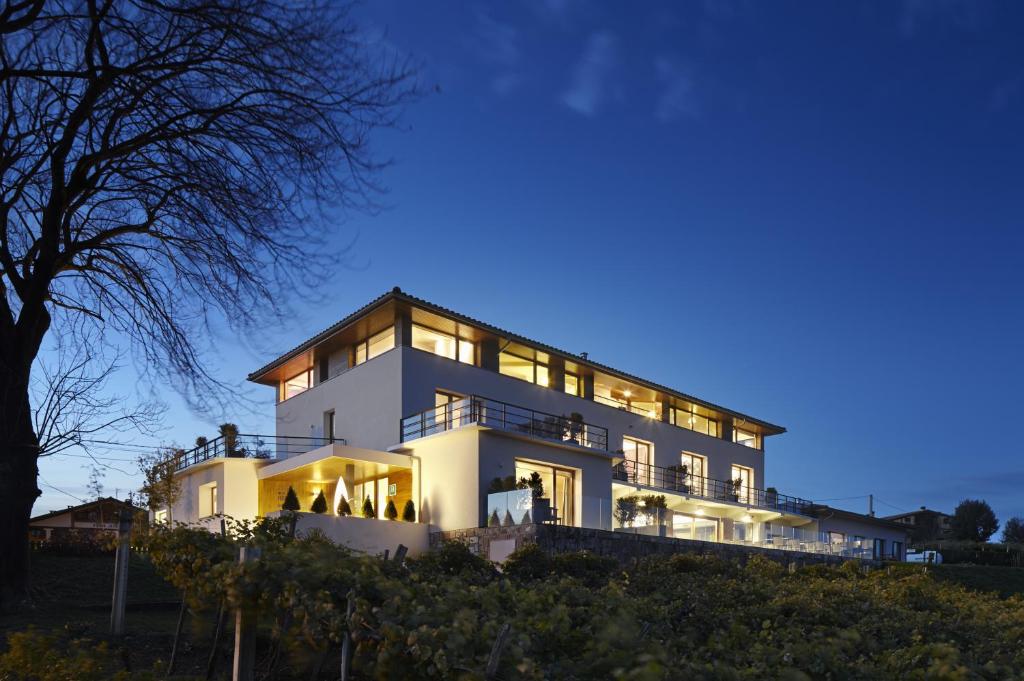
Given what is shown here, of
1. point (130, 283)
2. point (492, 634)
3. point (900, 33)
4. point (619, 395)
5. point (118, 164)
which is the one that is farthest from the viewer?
point (619, 395)

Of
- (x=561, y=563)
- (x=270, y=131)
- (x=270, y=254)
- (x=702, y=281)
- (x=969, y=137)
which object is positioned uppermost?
(x=969, y=137)

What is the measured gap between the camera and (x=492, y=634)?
4.37 meters

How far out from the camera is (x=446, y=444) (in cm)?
2339

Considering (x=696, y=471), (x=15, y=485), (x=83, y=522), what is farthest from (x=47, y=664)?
(x=83, y=522)

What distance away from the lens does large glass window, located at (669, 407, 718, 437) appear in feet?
115

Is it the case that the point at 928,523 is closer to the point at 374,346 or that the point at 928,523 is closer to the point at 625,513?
the point at 625,513

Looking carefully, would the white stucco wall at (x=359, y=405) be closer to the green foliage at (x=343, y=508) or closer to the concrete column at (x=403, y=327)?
the concrete column at (x=403, y=327)

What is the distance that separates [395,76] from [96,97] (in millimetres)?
3018

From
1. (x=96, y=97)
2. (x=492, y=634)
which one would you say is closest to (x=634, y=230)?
(x=96, y=97)

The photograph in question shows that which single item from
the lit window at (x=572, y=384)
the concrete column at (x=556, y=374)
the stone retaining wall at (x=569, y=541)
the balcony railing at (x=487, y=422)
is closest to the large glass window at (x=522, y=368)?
the concrete column at (x=556, y=374)

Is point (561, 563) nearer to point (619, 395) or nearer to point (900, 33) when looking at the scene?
point (900, 33)

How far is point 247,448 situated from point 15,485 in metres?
15.4

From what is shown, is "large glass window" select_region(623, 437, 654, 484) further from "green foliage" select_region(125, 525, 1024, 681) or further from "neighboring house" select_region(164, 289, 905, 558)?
"green foliage" select_region(125, 525, 1024, 681)

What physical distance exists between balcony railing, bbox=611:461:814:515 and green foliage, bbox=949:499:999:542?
2769cm
